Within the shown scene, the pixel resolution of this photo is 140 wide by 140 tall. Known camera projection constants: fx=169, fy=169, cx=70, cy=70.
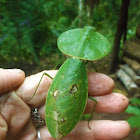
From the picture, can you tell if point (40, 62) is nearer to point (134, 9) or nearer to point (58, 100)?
point (58, 100)

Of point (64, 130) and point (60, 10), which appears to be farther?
point (60, 10)

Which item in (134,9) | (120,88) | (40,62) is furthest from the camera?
(134,9)

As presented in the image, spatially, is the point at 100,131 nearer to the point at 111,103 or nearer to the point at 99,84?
the point at 111,103

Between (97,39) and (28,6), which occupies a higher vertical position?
(28,6)

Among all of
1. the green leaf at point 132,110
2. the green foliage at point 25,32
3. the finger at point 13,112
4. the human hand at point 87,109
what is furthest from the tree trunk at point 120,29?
the finger at point 13,112

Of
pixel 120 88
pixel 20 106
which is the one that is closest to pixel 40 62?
pixel 20 106

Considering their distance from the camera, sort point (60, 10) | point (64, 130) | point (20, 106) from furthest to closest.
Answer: point (60, 10) < point (20, 106) < point (64, 130)

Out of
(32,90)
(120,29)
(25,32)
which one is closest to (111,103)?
(32,90)
